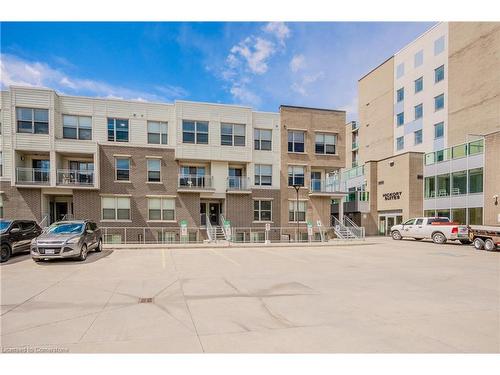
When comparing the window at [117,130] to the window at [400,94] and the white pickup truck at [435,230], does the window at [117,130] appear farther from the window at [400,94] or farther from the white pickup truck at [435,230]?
the window at [400,94]

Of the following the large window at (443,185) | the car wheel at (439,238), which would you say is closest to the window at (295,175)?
the car wheel at (439,238)

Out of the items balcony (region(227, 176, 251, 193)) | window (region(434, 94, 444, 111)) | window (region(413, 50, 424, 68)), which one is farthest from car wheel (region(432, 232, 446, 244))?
window (region(413, 50, 424, 68))

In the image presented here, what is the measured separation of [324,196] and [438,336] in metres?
21.0

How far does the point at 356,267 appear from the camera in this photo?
11.5 m

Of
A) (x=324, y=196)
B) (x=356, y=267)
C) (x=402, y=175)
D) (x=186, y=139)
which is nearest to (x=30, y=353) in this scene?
(x=356, y=267)

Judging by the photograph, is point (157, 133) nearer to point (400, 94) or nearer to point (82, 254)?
point (82, 254)

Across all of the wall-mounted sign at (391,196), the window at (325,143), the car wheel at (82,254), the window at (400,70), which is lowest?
the car wheel at (82,254)

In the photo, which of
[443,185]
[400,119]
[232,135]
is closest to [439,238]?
[443,185]

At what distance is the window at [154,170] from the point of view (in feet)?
74.4

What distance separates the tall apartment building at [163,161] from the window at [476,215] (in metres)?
12.1

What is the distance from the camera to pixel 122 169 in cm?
2223

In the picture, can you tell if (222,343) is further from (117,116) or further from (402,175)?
(402,175)

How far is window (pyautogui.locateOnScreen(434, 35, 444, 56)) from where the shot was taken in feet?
113

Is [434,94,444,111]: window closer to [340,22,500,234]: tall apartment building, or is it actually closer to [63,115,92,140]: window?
[340,22,500,234]: tall apartment building
